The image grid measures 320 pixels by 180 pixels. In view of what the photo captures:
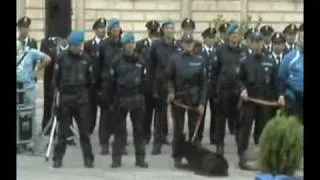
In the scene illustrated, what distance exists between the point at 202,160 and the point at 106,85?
70.7 inches

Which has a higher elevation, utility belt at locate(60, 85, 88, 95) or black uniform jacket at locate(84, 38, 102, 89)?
black uniform jacket at locate(84, 38, 102, 89)

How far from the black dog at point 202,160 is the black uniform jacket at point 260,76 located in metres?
1.02

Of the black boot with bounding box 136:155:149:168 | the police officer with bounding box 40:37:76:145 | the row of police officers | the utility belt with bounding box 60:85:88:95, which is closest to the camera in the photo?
the utility belt with bounding box 60:85:88:95

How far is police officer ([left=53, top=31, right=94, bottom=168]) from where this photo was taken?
1030 centimetres

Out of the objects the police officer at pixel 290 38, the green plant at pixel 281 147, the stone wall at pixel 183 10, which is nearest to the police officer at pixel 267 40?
the police officer at pixel 290 38

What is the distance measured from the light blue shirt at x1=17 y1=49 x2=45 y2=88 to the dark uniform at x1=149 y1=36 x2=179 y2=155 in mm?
1504

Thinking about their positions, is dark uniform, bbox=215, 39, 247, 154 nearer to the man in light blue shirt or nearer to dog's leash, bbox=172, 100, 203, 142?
dog's leash, bbox=172, 100, 203, 142

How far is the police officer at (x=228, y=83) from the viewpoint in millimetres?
11141

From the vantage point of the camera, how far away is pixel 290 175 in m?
5.80

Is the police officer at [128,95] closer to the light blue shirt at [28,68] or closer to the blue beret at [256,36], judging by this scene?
the light blue shirt at [28,68]

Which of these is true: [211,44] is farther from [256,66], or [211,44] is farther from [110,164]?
[110,164]

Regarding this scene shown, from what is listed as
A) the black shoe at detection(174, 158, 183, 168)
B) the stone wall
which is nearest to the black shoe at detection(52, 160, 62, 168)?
the black shoe at detection(174, 158, 183, 168)

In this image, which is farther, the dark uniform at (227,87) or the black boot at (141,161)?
the dark uniform at (227,87)

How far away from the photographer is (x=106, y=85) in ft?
36.5
